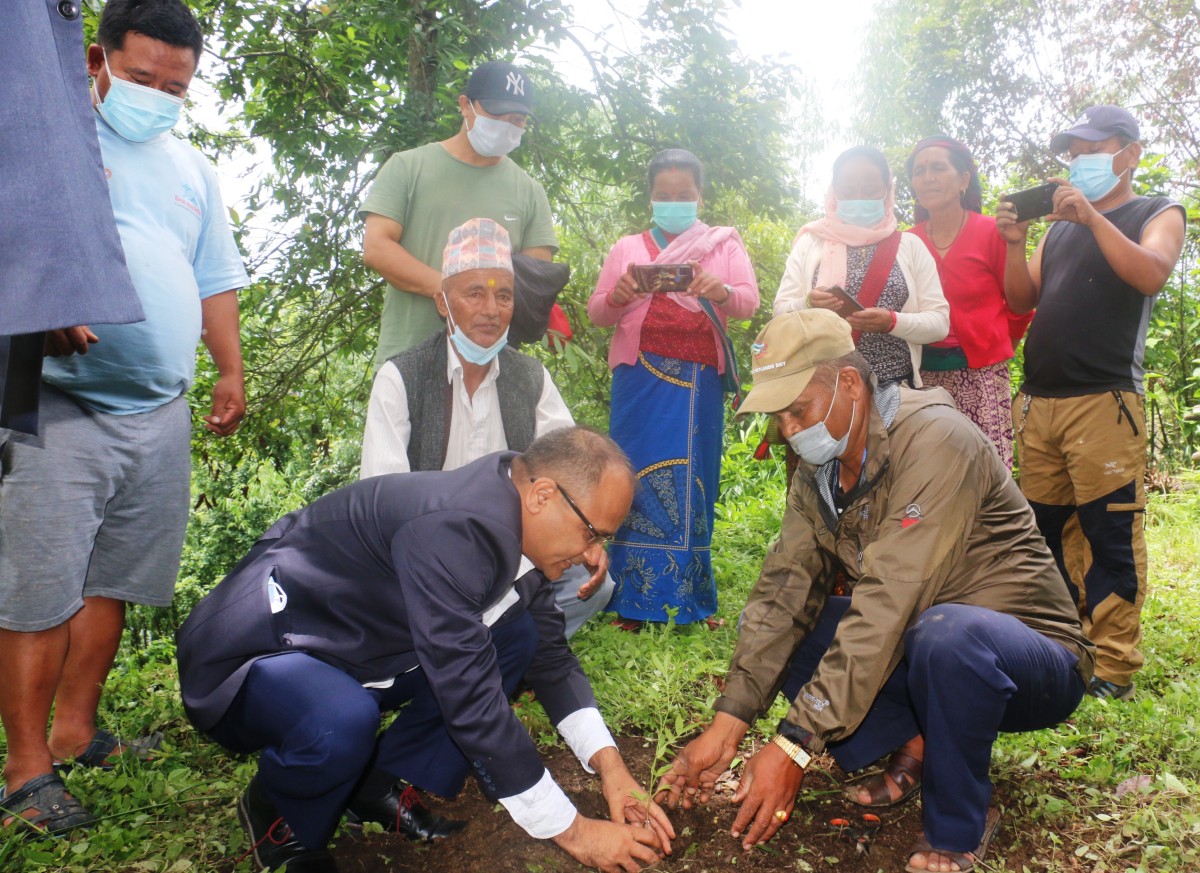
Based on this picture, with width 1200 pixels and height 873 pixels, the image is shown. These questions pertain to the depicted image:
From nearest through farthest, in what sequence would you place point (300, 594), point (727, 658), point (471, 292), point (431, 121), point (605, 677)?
point (300, 594)
point (471, 292)
point (605, 677)
point (727, 658)
point (431, 121)

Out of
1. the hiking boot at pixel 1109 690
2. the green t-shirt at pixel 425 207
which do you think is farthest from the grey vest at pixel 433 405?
the hiking boot at pixel 1109 690

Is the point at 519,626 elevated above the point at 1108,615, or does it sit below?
above

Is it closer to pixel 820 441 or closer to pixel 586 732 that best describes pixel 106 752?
pixel 586 732

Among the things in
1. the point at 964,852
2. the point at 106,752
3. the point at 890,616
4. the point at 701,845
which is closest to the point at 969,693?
the point at 890,616

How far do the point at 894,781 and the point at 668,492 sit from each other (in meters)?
1.55

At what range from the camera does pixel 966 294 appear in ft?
12.3

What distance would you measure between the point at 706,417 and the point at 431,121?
1873mm

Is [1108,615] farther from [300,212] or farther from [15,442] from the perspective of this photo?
[300,212]

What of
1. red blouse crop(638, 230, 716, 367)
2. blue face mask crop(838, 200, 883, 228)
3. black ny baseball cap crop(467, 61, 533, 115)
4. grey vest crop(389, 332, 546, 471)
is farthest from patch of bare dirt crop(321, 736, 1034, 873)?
black ny baseball cap crop(467, 61, 533, 115)

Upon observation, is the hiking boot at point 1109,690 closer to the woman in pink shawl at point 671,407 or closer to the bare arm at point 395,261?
the woman in pink shawl at point 671,407

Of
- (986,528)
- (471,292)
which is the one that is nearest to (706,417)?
(471,292)

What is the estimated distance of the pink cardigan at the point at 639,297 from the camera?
12.8ft

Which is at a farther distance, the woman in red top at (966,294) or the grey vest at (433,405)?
the woman in red top at (966,294)

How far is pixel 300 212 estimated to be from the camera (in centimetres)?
493
